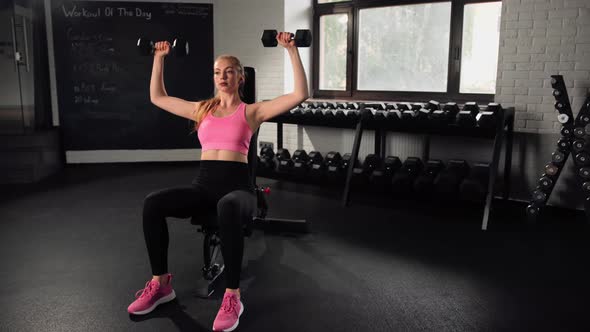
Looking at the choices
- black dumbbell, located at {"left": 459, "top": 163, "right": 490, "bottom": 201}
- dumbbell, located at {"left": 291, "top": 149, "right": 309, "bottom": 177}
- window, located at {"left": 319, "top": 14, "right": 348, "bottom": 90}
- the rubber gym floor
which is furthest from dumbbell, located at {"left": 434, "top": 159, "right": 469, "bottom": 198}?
window, located at {"left": 319, "top": 14, "right": 348, "bottom": 90}

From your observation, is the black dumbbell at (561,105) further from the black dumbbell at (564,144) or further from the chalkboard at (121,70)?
the chalkboard at (121,70)

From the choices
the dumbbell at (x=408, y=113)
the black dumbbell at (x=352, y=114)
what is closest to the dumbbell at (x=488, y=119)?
the dumbbell at (x=408, y=113)

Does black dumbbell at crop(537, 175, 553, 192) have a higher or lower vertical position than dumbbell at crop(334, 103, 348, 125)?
lower

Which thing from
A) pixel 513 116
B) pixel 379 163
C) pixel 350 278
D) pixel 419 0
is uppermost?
pixel 419 0

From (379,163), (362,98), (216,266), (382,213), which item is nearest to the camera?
(216,266)

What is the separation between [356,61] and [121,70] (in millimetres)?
2434

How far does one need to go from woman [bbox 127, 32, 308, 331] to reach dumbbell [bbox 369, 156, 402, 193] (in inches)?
71.7

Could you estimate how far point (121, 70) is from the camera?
17.0ft

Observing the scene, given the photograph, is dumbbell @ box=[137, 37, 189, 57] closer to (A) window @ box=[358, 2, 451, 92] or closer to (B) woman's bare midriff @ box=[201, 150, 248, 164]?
(B) woman's bare midriff @ box=[201, 150, 248, 164]

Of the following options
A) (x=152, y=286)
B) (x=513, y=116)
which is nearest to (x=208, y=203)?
(x=152, y=286)

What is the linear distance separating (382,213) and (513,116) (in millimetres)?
1201

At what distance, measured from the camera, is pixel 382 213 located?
3.55m

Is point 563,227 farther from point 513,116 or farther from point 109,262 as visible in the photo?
point 109,262

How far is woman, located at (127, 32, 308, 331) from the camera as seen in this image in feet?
6.24
